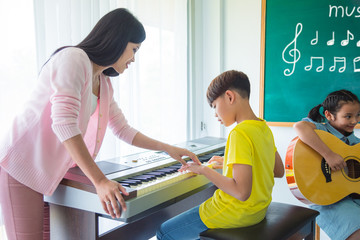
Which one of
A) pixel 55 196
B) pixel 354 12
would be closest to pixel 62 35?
pixel 55 196

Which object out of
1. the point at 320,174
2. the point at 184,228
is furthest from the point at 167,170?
the point at 320,174

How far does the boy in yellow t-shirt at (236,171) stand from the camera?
118 cm

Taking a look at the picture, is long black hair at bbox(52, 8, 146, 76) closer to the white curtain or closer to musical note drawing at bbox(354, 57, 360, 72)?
the white curtain

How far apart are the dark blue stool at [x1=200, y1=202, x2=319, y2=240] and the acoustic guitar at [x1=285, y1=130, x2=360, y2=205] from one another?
23 centimetres

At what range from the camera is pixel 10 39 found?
1.55 m

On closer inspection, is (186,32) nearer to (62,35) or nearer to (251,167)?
(62,35)

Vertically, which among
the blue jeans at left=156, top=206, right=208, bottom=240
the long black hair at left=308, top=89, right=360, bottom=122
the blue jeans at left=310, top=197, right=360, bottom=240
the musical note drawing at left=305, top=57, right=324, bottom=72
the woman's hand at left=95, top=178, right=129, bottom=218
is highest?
the musical note drawing at left=305, top=57, right=324, bottom=72

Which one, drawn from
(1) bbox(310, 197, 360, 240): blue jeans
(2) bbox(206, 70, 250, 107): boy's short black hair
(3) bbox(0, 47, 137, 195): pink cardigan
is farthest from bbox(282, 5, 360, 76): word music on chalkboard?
(3) bbox(0, 47, 137, 195): pink cardigan

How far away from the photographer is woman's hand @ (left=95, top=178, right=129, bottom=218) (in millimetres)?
1114

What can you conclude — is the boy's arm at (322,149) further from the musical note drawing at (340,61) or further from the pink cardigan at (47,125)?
the pink cardigan at (47,125)

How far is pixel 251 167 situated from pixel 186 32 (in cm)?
181

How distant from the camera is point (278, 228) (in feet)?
4.41

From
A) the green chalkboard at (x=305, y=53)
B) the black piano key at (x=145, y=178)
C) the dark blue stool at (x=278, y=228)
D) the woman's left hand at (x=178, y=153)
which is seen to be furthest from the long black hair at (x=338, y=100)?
the black piano key at (x=145, y=178)

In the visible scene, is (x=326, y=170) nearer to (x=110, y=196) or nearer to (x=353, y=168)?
(x=353, y=168)
